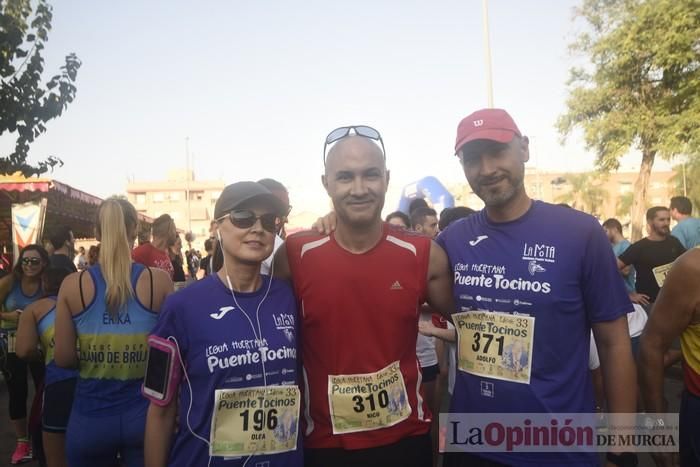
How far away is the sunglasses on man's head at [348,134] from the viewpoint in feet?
8.73

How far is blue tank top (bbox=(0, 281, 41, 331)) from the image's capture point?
5.67 meters

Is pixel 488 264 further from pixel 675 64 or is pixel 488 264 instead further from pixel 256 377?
pixel 675 64

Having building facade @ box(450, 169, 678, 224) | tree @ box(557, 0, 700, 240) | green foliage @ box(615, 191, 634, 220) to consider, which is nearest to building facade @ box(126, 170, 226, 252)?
building facade @ box(450, 169, 678, 224)

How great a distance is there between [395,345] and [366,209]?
652mm

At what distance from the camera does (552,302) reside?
2318mm

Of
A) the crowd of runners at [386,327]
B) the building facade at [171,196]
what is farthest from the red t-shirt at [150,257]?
the building facade at [171,196]

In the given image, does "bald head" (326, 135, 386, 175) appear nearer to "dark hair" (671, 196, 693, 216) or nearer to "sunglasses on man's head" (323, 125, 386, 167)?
"sunglasses on man's head" (323, 125, 386, 167)

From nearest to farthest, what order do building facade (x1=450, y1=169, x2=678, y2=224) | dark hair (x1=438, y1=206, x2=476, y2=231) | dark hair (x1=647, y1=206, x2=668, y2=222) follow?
1. dark hair (x1=438, y1=206, x2=476, y2=231)
2. dark hair (x1=647, y1=206, x2=668, y2=222)
3. building facade (x1=450, y1=169, x2=678, y2=224)

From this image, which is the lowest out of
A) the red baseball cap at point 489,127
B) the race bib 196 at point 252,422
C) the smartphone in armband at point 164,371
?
the race bib 196 at point 252,422

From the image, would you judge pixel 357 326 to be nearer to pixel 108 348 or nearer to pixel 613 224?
pixel 108 348

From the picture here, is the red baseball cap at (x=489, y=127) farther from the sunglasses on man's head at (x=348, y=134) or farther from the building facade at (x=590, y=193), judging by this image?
the building facade at (x=590, y=193)

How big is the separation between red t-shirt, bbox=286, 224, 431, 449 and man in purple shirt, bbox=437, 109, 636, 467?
0.26 metres

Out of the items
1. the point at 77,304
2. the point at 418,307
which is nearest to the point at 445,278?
the point at 418,307

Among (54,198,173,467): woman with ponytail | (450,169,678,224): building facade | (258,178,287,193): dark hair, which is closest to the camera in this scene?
(54,198,173,467): woman with ponytail
